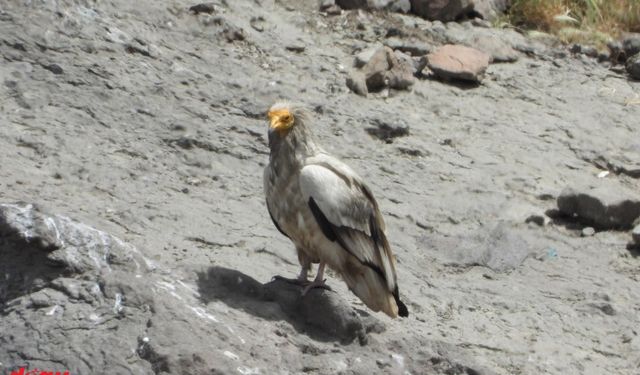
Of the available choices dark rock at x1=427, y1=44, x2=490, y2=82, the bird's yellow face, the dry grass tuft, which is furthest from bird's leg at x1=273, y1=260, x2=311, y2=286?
the dry grass tuft

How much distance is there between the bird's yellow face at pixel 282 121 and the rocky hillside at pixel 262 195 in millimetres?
748

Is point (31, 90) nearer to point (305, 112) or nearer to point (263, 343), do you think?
point (305, 112)

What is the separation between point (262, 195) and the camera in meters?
7.94

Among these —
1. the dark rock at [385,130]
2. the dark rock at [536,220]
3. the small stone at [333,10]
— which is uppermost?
the small stone at [333,10]

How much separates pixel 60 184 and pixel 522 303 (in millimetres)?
2923

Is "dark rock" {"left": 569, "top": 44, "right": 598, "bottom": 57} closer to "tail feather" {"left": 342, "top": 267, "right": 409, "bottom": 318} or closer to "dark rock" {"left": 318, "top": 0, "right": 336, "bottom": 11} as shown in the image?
"dark rock" {"left": 318, "top": 0, "right": 336, "bottom": 11}

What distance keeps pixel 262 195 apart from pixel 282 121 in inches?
76.9

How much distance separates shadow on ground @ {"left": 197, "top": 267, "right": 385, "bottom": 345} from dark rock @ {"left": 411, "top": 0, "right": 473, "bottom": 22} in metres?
5.55

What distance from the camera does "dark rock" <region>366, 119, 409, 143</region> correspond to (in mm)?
9133

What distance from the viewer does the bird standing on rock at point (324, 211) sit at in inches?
235

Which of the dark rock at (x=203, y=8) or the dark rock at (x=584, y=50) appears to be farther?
the dark rock at (x=584, y=50)

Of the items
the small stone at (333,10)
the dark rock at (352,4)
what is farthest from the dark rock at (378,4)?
the small stone at (333,10)

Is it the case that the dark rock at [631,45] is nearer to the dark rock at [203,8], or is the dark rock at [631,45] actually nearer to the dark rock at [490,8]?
the dark rock at [490,8]

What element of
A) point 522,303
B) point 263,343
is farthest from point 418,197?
point 263,343
